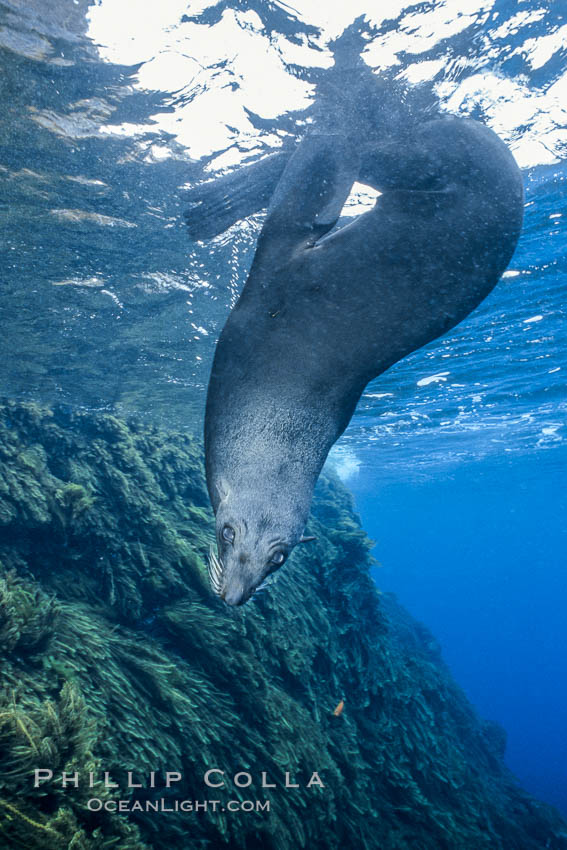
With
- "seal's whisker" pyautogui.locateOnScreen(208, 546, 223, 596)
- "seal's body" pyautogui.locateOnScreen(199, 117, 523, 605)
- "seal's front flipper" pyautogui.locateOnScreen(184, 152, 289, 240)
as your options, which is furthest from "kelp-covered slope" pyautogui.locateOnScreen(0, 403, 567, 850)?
"seal's front flipper" pyautogui.locateOnScreen(184, 152, 289, 240)

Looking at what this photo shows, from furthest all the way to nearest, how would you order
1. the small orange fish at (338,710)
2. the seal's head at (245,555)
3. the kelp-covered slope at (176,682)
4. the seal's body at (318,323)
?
the small orange fish at (338,710)
the kelp-covered slope at (176,682)
the seal's body at (318,323)
the seal's head at (245,555)

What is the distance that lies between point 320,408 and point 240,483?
0.47 meters

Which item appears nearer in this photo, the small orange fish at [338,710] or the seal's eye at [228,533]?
the seal's eye at [228,533]

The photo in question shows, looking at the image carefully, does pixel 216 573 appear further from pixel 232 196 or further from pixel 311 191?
pixel 232 196

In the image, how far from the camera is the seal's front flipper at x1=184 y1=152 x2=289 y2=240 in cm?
247

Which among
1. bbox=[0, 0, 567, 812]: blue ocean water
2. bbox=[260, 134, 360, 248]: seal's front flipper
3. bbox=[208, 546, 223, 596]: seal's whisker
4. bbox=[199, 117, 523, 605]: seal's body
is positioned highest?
bbox=[0, 0, 567, 812]: blue ocean water

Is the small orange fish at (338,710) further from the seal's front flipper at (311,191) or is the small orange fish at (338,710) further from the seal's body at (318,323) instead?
A: the seal's front flipper at (311,191)

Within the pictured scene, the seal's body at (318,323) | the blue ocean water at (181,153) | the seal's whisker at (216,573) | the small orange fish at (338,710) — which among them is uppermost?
the blue ocean water at (181,153)

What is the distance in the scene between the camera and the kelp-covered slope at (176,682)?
13.0 feet

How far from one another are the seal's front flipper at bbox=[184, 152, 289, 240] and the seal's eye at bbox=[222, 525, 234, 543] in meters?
1.70

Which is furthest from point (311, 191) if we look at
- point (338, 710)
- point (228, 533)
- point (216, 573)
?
point (338, 710)

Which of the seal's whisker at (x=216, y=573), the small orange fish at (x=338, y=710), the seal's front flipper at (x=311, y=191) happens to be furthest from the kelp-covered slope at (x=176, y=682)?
the seal's front flipper at (x=311, y=191)

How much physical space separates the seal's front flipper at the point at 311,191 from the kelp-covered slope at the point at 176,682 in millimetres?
4167

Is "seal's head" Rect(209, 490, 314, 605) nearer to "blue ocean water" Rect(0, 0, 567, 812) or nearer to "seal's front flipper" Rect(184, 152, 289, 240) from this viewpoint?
"seal's front flipper" Rect(184, 152, 289, 240)
